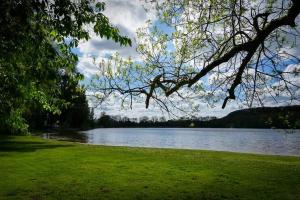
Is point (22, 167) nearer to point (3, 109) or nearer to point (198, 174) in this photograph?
point (198, 174)

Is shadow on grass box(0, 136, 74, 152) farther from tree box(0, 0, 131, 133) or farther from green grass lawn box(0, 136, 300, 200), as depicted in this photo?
tree box(0, 0, 131, 133)

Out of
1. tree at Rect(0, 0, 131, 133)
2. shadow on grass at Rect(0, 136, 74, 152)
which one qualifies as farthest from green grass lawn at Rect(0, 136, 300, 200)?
shadow on grass at Rect(0, 136, 74, 152)

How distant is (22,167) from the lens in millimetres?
19906

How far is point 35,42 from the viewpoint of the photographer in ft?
22.4

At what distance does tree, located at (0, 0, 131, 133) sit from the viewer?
20.2 ft

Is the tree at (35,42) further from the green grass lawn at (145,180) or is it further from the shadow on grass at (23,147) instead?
the shadow on grass at (23,147)

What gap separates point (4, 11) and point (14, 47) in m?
1.19

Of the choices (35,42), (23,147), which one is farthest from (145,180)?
(23,147)

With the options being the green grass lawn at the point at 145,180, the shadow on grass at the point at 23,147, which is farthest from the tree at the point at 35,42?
the shadow on grass at the point at 23,147

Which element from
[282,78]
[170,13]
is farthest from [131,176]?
[282,78]

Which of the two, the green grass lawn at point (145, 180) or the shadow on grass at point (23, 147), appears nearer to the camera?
the green grass lawn at point (145, 180)

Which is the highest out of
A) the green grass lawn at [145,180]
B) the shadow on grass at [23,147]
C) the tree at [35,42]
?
the tree at [35,42]

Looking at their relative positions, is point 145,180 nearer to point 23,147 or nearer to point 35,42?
point 35,42

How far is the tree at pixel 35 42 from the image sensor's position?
20.2 feet
